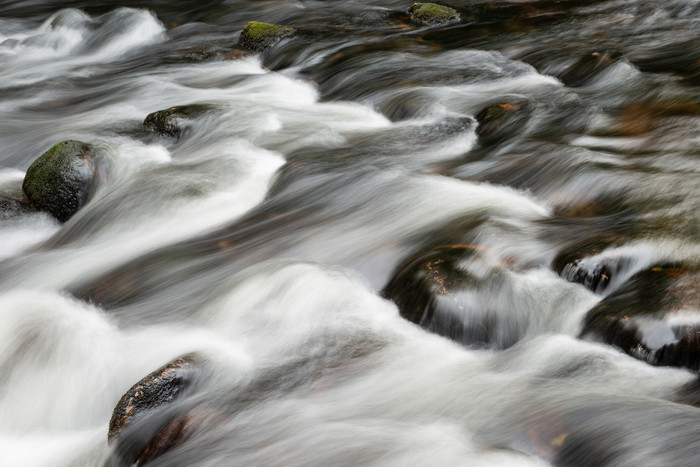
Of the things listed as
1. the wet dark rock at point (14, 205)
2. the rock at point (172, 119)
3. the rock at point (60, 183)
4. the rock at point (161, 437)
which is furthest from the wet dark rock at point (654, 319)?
the rock at point (172, 119)

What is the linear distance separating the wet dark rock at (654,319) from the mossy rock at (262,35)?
697 cm

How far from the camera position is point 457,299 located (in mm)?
4086

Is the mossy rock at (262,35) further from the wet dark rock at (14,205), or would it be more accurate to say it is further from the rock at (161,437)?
the rock at (161,437)

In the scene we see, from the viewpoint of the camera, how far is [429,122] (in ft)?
23.7

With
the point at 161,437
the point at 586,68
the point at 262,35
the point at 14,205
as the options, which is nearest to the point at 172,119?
the point at 14,205

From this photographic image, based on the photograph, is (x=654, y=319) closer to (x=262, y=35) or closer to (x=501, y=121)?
(x=501, y=121)

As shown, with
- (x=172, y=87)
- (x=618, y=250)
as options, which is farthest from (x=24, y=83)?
(x=618, y=250)

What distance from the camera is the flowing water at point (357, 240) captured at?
3506 millimetres

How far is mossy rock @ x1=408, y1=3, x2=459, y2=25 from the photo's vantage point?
34.3 ft

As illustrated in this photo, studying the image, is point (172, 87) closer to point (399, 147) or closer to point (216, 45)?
point (216, 45)

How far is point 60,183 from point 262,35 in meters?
4.62

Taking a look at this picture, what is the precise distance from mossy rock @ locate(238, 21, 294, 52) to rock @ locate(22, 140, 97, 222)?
13.9 ft

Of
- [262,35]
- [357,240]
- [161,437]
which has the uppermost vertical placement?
[262,35]

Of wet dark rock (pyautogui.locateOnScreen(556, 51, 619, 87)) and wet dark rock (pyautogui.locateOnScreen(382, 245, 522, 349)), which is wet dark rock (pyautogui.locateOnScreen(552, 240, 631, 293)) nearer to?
wet dark rock (pyautogui.locateOnScreen(382, 245, 522, 349))
